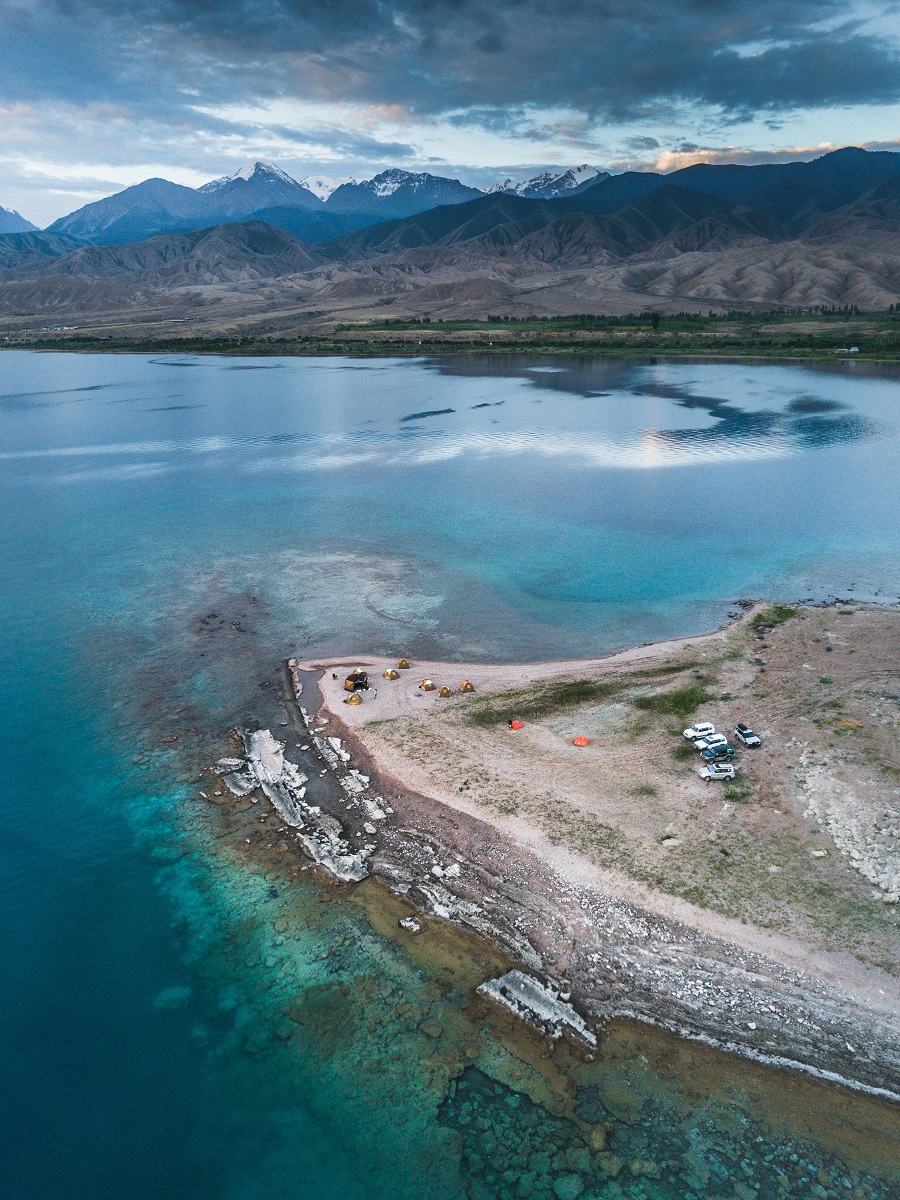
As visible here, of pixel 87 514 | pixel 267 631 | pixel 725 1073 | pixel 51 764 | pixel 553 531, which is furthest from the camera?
pixel 87 514

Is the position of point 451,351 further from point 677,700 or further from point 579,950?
point 579,950

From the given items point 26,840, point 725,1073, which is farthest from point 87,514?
point 725,1073

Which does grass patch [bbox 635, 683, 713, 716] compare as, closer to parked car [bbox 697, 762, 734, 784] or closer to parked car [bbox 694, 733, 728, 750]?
parked car [bbox 694, 733, 728, 750]

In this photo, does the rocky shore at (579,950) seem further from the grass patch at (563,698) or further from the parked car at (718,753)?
the parked car at (718,753)

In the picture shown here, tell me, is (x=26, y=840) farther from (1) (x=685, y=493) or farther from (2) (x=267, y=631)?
(1) (x=685, y=493)

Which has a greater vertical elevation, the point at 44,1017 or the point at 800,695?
the point at 800,695

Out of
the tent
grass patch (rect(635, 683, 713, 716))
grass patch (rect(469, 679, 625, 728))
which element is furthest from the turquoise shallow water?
grass patch (rect(635, 683, 713, 716))
